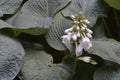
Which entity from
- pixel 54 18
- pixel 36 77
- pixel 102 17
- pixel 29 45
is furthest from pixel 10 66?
pixel 102 17

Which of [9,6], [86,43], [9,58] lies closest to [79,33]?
[86,43]

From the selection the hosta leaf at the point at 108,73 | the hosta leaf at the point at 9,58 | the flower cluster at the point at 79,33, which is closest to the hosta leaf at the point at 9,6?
the hosta leaf at the point at 9,58

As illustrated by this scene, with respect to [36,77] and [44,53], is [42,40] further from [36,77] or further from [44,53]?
[36,77]

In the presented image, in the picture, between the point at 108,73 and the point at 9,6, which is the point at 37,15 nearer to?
the point at 9,6

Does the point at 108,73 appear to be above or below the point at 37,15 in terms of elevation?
below

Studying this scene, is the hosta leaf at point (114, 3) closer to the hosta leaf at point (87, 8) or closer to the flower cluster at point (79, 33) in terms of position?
the hosta leaf at point (87, 8)

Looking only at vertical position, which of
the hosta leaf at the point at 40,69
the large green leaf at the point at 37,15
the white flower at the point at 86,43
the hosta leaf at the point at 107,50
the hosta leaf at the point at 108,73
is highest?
the large green leaf at the point at 37,15
